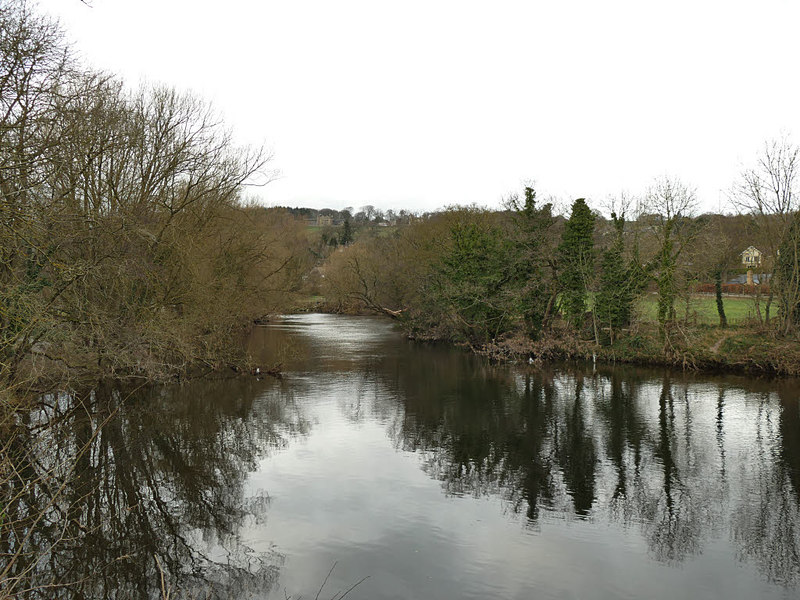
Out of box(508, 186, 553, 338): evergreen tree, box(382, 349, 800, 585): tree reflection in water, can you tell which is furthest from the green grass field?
box(382, 349, 800, 585): tree reflection in water

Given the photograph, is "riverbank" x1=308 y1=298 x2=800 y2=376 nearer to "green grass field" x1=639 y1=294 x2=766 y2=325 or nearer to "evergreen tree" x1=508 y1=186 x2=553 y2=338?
"green grass field" x1=639 y1=294 x2=766 y2=325

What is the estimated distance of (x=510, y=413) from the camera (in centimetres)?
1898

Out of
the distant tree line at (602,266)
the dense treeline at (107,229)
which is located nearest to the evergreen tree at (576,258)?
the distant tree line at (602,266)

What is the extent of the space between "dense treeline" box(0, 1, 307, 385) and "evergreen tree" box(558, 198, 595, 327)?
15.3 meters

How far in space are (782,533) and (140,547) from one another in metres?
11.1

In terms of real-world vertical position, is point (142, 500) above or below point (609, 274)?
below

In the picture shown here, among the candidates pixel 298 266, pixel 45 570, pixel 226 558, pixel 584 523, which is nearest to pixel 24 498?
pixel 45 570

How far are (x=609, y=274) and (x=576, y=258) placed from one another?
1.79m

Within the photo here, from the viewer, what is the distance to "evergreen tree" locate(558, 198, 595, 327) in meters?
29.7

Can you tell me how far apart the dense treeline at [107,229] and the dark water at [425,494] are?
208 centimetres

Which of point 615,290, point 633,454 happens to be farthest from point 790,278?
point 633,454

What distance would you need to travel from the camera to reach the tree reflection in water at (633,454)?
10.8m

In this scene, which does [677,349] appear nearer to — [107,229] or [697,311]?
[697,311]

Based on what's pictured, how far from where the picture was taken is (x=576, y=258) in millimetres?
30234
